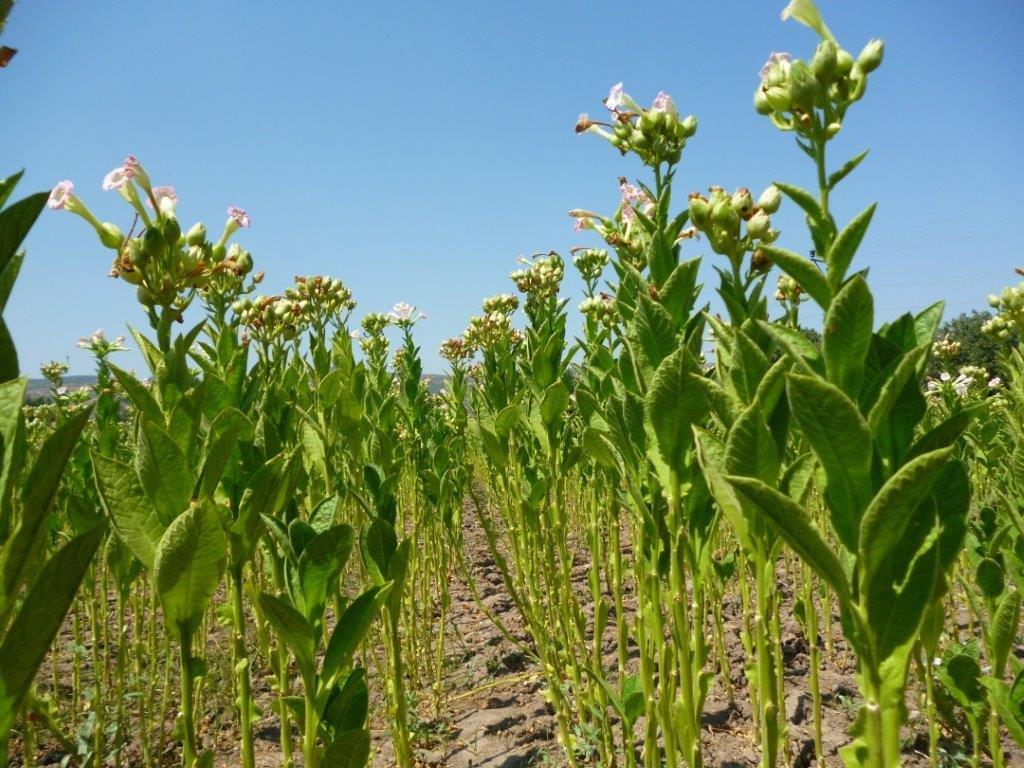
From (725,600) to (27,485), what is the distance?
3.96 meters

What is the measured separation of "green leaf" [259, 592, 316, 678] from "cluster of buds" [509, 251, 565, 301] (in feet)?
7.45

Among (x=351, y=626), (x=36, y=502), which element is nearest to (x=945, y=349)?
(x=351, y=626)

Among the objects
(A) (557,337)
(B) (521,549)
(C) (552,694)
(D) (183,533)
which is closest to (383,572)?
(D) (183,533)

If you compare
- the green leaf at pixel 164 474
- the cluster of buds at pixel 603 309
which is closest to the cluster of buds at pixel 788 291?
the cluster of buds at pixel 603 309

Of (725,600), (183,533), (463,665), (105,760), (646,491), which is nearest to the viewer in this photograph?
(183,533)

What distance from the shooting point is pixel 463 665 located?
10.9 feet

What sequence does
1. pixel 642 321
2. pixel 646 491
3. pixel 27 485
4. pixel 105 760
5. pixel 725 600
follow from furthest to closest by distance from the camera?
pixel 725 600
pixel 105 760
pixel 646 491
pixel 642 321
pixel 27 485

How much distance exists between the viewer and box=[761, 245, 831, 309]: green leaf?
2.72 feet

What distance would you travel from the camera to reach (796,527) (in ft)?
2.36

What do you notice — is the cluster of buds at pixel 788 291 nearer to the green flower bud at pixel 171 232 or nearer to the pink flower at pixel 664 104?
the pink flower at pixel 664 104

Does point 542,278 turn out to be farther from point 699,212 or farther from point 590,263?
point 699,212

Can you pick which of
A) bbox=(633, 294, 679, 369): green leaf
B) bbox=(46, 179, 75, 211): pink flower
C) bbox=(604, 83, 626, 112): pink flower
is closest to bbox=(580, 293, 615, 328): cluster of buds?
bbox=(604, 83, 626, 112): pink flower

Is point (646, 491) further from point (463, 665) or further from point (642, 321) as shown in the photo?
point (463, 665)

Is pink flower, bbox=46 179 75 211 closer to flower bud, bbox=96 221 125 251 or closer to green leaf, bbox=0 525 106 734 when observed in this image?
flower bud, bbox=96 221 125 251
